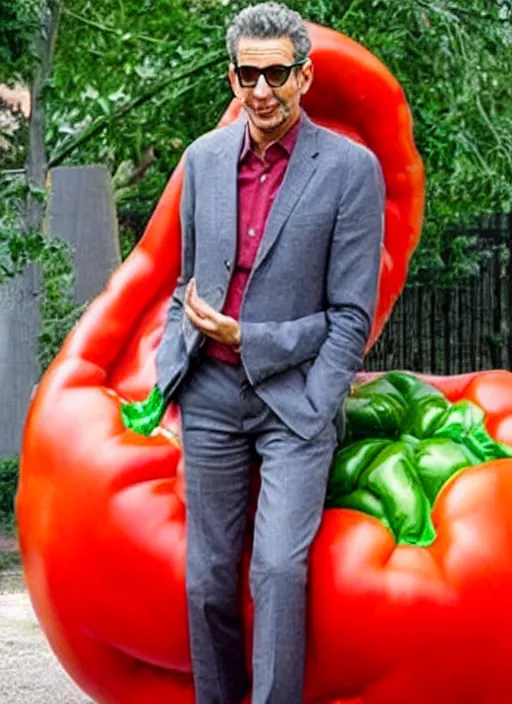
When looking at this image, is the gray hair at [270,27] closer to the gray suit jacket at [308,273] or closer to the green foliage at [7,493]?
the gray suit jacket at [308,273]

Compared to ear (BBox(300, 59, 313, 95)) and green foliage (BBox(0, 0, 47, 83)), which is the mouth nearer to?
ear (BBox(300, 59, 313, 95))

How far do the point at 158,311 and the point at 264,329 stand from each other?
0.69 metres

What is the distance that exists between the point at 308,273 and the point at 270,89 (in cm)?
37

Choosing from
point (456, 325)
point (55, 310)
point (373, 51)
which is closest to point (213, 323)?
point (373, 51)

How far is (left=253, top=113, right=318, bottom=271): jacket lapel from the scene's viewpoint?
290 cm

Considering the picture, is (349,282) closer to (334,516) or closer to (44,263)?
(334,516)

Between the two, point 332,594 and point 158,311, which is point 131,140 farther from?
point 332,594

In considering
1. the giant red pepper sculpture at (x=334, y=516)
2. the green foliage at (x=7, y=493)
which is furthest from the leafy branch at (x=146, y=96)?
the giant red pepper sculpture at (x=334, y=516)

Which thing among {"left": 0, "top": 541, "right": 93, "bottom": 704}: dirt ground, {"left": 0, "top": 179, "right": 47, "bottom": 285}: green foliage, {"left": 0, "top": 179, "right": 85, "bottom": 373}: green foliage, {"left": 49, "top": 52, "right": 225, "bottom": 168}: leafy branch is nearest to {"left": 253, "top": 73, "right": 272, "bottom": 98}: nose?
{"left": 0, "top": 541, "right": 93, "bottom": 704}: dirt ground

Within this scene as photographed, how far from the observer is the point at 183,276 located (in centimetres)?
313

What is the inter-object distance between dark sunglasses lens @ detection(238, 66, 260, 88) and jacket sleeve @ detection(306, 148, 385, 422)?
0.82ft

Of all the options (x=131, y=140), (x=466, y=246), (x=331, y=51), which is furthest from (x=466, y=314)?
(x=331, y=51)

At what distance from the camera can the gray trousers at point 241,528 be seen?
2879 mm

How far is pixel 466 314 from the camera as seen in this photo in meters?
10.6
